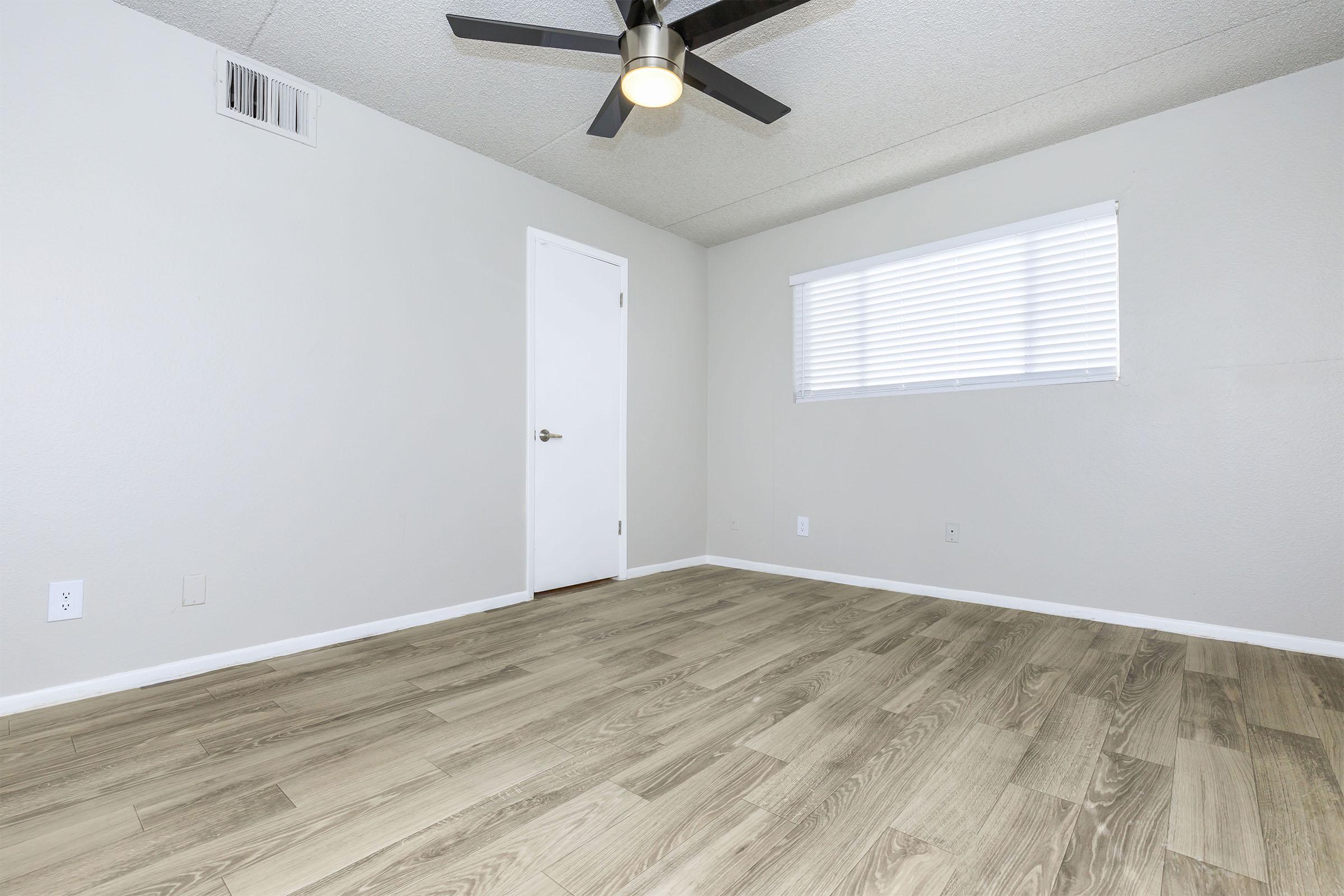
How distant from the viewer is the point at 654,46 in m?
1.92

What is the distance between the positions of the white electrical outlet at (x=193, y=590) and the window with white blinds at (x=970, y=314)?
11.4ft

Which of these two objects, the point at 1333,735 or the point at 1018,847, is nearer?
the point at 1018,847

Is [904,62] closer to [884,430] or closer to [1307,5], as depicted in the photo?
[1307,5]

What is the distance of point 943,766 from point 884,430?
2515mm

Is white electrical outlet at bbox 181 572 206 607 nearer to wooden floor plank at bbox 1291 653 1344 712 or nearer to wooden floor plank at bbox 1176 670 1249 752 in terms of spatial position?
wooden floor plank at bbox 1176 670 1249 752

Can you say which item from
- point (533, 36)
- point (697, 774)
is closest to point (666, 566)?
point (697, 774)

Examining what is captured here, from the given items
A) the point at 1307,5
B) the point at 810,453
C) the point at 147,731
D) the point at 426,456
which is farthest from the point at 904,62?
the point at 147,731

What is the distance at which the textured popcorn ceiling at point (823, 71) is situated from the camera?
2.25 metres

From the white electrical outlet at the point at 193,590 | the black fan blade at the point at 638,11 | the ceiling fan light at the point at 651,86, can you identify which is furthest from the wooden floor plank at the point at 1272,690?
the white electrical outlet at the point at 193,590

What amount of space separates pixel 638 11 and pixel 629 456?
2736 millimetres

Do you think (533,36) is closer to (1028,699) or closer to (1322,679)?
(1028,699)

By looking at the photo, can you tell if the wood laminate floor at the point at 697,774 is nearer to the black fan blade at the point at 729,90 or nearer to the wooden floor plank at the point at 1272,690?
the wooden floor plank at the point at 1272,690

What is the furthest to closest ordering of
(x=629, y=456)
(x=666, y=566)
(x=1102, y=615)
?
(x=666, y=566), (x=629, y=456), (x=1102, y=615)

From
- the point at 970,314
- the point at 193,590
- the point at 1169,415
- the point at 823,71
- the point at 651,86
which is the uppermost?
the point at 823,71
